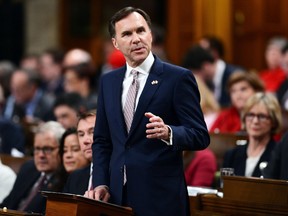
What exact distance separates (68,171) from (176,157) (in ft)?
6.45

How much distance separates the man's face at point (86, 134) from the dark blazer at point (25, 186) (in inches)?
25.5

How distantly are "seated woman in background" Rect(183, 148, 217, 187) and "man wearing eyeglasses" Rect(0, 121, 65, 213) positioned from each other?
3.47ft

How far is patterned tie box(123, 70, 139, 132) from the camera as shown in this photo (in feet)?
17.1

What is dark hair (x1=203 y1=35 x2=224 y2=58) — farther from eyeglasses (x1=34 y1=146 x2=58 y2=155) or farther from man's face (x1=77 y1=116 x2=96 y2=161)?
man's face (x1=77 y1=116 x2=96 y2=161)

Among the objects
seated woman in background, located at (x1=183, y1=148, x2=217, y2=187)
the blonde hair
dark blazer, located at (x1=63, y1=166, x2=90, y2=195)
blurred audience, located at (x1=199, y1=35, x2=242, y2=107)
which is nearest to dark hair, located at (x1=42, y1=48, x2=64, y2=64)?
blurred audience, located at (x1=199, y1=35, x2=242, y2=107)

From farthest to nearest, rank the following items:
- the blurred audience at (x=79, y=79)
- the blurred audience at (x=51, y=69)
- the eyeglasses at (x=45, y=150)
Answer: the blurred audience at (x=51, y=69) < the blurred audience at (x=79, y=79) < the eyeglasses at (x=45, y=150)

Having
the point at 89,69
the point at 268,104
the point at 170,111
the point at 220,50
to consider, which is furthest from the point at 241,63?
the point at 170,111

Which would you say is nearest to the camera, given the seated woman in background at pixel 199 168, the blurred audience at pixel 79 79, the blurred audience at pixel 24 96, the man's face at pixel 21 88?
the seated woman in background at pixel 199 168

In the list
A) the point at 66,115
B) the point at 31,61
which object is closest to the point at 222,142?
the point at 66,115

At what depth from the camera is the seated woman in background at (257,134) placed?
7328 millimetres

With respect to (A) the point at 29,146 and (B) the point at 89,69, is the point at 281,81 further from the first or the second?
(A) the point at 29,146

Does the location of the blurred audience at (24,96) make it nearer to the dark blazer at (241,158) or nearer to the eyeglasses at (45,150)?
the eyeglasses at (45,150)

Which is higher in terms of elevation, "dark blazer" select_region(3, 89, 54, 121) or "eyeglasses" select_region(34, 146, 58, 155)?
"dark blazer" select_region(3, 89, 54, 121)

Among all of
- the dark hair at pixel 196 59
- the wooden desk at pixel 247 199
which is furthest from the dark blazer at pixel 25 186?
the dark hair at pixel 196 59
